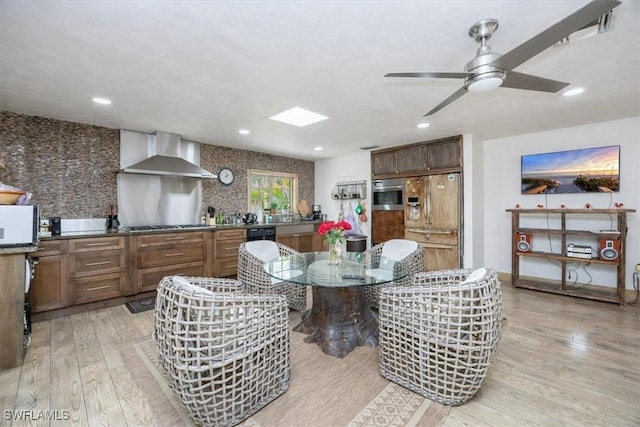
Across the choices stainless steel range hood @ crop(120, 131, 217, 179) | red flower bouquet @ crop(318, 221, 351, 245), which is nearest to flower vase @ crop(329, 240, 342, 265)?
red flower bouquet @ crop(318, 221, 351, 245)

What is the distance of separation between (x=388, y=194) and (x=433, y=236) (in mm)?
1126

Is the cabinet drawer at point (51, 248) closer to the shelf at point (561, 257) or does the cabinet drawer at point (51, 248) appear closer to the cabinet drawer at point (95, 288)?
the cabinet drawer at point (95, 288)

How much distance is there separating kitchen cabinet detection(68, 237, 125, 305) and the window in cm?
245

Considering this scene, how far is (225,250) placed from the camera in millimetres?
4367

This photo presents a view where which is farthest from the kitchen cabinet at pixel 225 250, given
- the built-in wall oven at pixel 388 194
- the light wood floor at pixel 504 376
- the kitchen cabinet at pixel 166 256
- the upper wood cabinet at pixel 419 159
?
the upper wood cabinet at pixel 419 159

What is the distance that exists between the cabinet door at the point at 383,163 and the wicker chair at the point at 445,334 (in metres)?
3.54

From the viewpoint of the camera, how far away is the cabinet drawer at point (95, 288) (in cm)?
317

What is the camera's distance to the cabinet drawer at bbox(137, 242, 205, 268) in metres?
3.63

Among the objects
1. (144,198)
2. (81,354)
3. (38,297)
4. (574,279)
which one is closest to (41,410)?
(81,354)

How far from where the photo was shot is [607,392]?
182 centimetres

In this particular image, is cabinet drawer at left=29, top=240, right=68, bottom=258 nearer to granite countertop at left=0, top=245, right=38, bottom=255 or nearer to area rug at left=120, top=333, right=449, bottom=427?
granite countertop at left=0, top=245, right=38, bottom=255

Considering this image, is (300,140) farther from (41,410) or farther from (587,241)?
(587,241)

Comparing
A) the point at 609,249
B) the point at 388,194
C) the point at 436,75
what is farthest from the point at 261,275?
the point at 609,249

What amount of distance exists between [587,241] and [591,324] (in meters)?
1.54
